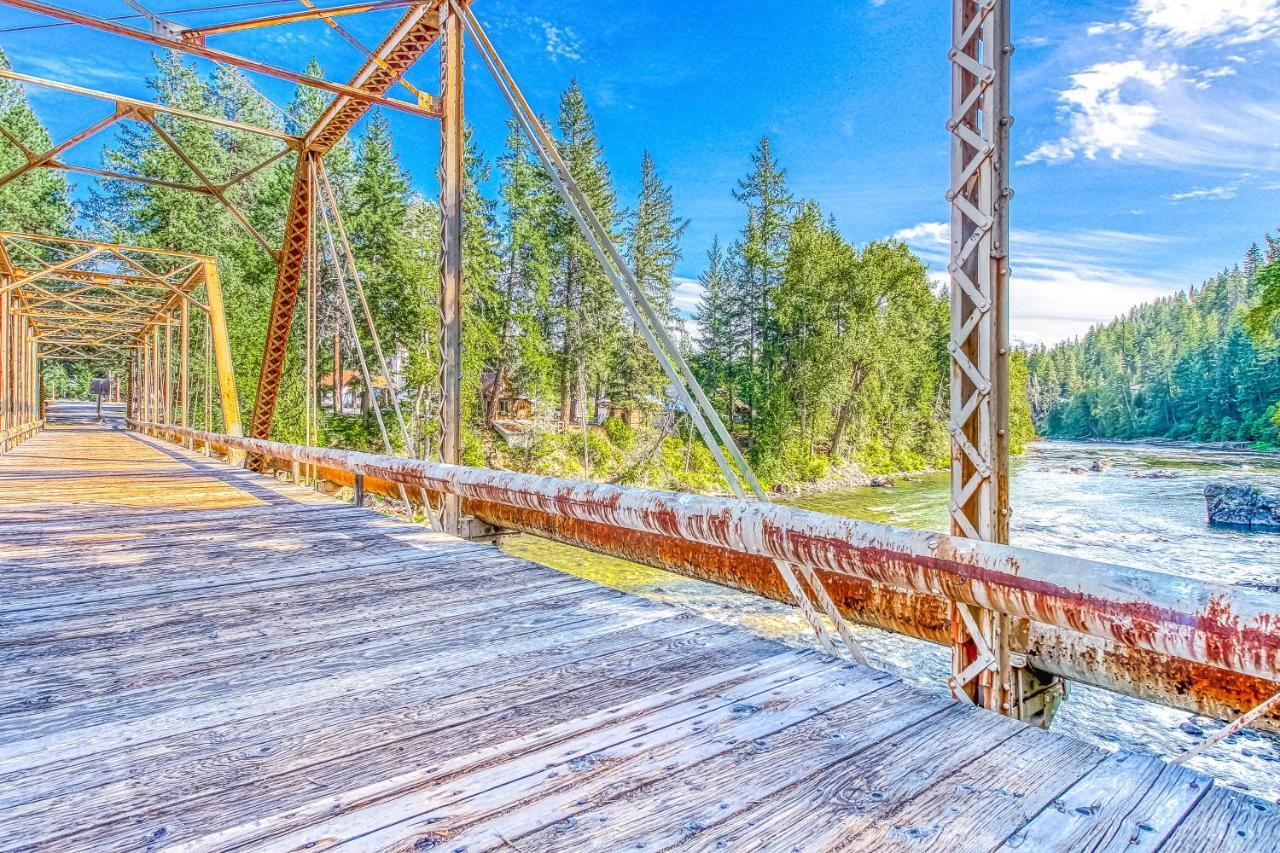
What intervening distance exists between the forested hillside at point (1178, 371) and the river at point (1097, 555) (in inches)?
255

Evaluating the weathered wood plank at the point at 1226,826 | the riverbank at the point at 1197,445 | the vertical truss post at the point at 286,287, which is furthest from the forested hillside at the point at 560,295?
the riverbank at the point at 1197,445

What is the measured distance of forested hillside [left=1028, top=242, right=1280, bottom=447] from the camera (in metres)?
54.0

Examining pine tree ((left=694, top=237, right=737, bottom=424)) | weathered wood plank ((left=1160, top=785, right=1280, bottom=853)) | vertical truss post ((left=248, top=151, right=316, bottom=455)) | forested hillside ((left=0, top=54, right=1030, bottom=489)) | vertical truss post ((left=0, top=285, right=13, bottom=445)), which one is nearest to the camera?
weathered wood plank ((left=1160, top=785, right=1280, bottom=853))

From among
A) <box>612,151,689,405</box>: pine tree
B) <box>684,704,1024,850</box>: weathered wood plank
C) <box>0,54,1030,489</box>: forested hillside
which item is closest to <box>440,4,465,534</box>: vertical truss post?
<box>684,704,1024,850</box>: weathered wood plank

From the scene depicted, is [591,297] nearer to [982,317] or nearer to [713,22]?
[713,22]

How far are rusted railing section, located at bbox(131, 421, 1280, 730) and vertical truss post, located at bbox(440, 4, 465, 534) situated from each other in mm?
1969

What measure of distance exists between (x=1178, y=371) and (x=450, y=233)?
8447 centimetres

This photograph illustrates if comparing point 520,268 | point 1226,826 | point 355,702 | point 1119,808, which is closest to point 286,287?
point 355,702

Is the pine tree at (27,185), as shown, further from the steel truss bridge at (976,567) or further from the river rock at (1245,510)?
the river rock at (1245,510)

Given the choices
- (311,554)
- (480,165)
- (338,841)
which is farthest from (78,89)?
(480,165)

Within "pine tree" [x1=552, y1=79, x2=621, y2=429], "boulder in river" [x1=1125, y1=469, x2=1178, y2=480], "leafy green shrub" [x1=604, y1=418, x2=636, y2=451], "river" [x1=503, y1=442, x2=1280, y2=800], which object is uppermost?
"pine tree" [x1=552, y1=79, x2=621, y2=429]

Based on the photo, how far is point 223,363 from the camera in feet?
36.0

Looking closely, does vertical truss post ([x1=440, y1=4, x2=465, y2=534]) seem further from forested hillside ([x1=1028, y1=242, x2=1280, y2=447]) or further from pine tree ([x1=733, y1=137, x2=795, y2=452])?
pine tree ([x1=733, y1=137, x2=795, y2=452])

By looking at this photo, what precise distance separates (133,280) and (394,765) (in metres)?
17.5
